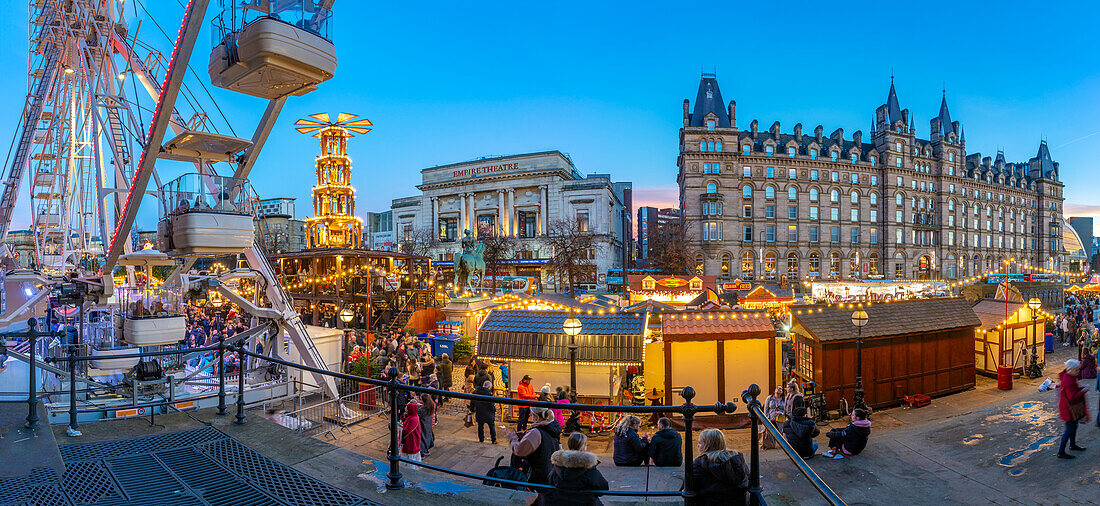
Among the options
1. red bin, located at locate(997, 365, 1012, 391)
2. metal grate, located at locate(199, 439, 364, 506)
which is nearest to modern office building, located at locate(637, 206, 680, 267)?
red bin, located at locate(997, 365, 1012, 391)

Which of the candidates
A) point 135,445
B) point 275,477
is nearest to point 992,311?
point 275,477

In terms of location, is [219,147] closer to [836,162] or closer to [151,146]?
[151,146]

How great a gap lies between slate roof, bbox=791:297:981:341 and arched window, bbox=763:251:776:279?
51413 mm

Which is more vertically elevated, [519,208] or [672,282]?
[519,208]

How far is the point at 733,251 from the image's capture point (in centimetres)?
6650

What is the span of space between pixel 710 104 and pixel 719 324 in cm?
6082

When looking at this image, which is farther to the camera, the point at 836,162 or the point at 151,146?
the point at 836,162

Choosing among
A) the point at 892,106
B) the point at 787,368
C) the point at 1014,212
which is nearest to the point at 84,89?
the point at 787,368

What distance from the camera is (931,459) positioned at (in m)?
10.6

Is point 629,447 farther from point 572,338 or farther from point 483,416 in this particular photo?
point 572,338

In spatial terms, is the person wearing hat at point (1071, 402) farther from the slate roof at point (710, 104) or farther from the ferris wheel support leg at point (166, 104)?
the slate roof at point (710, 104)

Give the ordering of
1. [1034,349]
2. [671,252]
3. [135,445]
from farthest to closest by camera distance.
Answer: [671,252], [1034,349], [135,445]

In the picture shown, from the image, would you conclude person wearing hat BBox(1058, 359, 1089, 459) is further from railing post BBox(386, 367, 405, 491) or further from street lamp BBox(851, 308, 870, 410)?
railing post BBox(386, 367, 405, 491)

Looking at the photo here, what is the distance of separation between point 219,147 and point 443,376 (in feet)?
32.4
